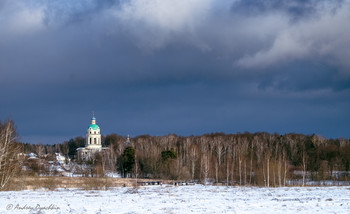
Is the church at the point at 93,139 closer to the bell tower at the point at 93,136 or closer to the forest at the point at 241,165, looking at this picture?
the bell tower at the point at 93,136

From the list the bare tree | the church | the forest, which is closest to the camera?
the bare tree

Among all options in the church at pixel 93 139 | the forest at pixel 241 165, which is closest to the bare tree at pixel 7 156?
the forest at pixel 241 165

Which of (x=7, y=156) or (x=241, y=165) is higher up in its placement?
(x=7, y=156)

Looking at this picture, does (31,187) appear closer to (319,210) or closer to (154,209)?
(154,209)

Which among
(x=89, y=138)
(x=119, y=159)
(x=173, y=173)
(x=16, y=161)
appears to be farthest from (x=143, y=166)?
(x=89, y=138)

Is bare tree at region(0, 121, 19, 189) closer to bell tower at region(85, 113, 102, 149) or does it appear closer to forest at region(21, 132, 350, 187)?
forest at region(21, 132, 350, 187)

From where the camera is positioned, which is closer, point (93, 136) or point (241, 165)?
point (241, 165)

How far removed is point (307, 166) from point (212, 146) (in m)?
25.4

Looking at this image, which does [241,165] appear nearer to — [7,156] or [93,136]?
[7,156]

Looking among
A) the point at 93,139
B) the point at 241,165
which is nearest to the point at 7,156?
the point at 241,165

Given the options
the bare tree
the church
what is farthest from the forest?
the church

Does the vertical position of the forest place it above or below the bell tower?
below

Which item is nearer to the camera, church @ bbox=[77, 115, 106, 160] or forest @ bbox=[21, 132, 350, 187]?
forest @ bbox=[21, 132, 350, 187]

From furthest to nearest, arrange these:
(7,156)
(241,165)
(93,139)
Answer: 1. (93,139)
2. (241,165)
3. (7,156)
